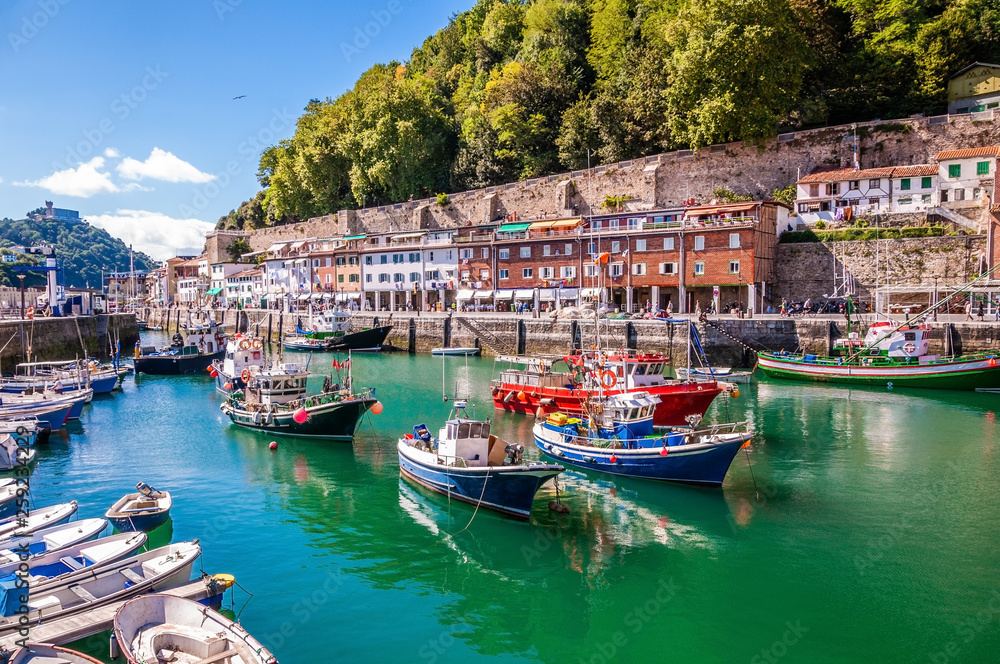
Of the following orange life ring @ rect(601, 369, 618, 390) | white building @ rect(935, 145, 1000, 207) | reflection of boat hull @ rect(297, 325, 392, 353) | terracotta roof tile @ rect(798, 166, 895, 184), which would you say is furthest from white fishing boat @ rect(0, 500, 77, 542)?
white building @ rect(935, 145, 1000, 207)

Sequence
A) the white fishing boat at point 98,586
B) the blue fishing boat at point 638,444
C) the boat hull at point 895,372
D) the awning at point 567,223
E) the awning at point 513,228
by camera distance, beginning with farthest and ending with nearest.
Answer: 1. the awning at point 513,228
2. the awning at point 567,223
3. the boat hull at point 895,372
4. the blue fishing boat at point 638,444
5. the white fishing boat at point 98,586

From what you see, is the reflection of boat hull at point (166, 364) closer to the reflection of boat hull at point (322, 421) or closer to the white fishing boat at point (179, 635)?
the reflection of boat hull at point (322, 421)

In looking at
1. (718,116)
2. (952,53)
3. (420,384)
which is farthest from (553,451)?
(952,53)

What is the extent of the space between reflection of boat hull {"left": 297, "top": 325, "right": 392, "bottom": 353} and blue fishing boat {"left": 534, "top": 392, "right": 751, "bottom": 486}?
1495 inches

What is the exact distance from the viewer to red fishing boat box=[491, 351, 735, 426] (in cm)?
2612

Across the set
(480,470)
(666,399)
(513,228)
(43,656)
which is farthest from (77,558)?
(513,228)

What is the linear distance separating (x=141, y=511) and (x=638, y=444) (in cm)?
1438

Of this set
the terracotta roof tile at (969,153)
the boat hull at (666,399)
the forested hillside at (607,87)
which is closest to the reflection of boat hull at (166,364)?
the boat hull at (666,399)

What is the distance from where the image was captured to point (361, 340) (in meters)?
60.3

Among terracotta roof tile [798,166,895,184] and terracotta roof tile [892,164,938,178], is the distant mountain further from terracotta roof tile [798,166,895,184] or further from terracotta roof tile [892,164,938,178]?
terracotta roof tile [892,164,938,178]

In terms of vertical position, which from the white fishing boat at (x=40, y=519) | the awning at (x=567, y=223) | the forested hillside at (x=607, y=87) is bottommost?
the white fishing boat at (x=40, y=519)

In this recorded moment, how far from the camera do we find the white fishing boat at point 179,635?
1016 cm

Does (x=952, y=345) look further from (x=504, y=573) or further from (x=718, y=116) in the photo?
(x=504, y=573)

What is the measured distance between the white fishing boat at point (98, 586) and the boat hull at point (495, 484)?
7395mm
